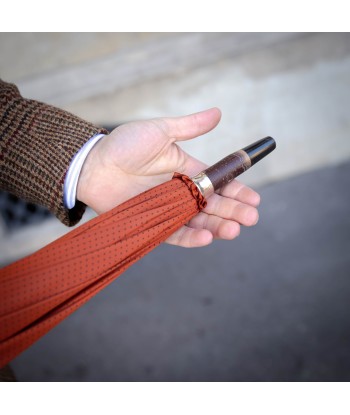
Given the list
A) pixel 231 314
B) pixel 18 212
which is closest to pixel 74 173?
pixel 231 314

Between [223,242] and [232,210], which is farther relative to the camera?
[223,242]

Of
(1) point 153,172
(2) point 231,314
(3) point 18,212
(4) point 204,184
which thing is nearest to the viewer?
(4) point 204,184

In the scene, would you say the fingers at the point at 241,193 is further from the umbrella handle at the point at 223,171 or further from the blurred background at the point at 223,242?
the blurred background at the point at 223,242

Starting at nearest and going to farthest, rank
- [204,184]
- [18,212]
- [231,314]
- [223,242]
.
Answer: [204,184]
[231,314]
[223,242]
[18,212]

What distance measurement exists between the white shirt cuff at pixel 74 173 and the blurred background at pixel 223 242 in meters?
0.76

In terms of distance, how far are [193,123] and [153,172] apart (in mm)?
160

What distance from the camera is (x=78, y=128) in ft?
3.33

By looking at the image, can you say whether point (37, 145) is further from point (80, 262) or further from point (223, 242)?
point (223, 242)

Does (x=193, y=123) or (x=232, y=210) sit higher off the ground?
(x=193, y=123)

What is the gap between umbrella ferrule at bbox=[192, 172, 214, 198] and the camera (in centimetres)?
95

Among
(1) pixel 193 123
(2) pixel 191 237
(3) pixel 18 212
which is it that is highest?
(1) pixel 193 123

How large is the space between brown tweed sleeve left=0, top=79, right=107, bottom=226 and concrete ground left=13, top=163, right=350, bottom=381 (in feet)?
2.48

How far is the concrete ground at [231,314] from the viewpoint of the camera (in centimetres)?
151

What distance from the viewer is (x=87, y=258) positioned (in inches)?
33.1
